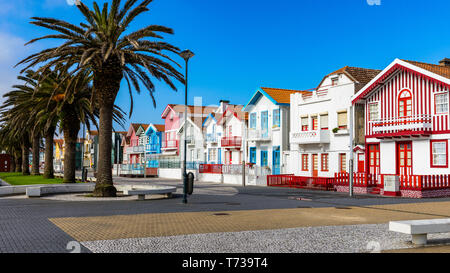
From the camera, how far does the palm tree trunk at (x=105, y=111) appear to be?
20.1m

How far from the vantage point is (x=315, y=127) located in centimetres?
3391

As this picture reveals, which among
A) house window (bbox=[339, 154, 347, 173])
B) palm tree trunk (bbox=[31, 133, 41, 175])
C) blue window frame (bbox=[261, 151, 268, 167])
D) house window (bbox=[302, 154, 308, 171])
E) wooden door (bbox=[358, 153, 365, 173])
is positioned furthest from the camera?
palm tree trunk (bbox=[31, 133, 41, 175])

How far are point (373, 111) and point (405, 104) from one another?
2531 millimetres

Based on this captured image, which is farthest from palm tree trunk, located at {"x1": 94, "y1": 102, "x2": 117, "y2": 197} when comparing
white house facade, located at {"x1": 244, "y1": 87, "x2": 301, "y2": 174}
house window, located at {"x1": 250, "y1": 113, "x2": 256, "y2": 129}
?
house window, located at {"x1": 250, "y1": 113, "x2": 256, "y2": 129}

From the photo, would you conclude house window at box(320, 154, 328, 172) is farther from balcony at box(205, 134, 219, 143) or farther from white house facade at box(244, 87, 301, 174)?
balcony at box(205, 134, 219, 143)

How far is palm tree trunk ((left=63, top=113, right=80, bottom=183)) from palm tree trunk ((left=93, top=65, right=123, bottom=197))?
1003 centimetres

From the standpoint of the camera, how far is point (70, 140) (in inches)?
1168

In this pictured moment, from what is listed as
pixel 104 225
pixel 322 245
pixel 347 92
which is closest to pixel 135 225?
pixel 104 225

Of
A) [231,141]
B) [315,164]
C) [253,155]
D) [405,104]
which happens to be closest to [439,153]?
[405,104]

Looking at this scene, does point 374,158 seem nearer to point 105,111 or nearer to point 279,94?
point 279,94

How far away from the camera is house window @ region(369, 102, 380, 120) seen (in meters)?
28.7

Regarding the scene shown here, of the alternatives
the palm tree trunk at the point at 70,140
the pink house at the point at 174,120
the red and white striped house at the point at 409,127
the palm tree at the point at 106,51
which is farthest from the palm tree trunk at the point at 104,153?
the pink house at the point at 174,120

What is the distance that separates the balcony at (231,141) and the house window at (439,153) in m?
21.1

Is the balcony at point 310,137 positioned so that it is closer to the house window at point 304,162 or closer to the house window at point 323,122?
the house window at point 323,122
